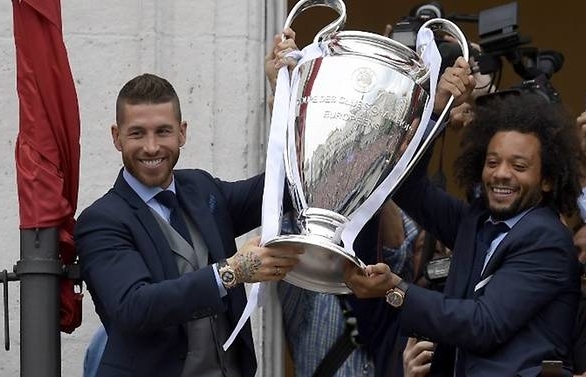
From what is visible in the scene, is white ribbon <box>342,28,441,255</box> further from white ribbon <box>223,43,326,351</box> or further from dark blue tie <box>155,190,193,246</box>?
dark blue tie <box>155,190,193,246</box>

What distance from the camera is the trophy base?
461 centimetres

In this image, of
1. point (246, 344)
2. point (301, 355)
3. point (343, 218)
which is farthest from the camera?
point (301, 355)

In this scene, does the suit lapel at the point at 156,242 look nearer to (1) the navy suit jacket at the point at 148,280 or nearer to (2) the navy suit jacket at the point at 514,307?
(1) the navy suit jacket at the point at 148,280

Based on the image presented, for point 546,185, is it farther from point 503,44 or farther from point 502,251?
point 503,44

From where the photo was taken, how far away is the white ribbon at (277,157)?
479 centimetres

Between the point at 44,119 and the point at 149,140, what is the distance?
0.97 ft

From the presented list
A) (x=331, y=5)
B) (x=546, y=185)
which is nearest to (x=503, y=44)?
(x=546, y=185)

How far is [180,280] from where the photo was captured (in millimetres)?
4785

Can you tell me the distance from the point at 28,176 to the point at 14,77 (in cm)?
94

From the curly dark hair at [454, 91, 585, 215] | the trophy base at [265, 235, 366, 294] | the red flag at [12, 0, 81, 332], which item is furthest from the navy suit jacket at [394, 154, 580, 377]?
the red flag at [12, 0, 81, 332]

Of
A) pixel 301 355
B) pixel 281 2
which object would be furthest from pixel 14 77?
pixel 301 355

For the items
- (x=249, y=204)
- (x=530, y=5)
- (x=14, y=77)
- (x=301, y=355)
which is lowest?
(x=301, y=355)

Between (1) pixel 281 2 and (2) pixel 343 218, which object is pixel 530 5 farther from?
(2) pixel 343 218

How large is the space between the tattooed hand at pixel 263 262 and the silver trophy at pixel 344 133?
4 cm
